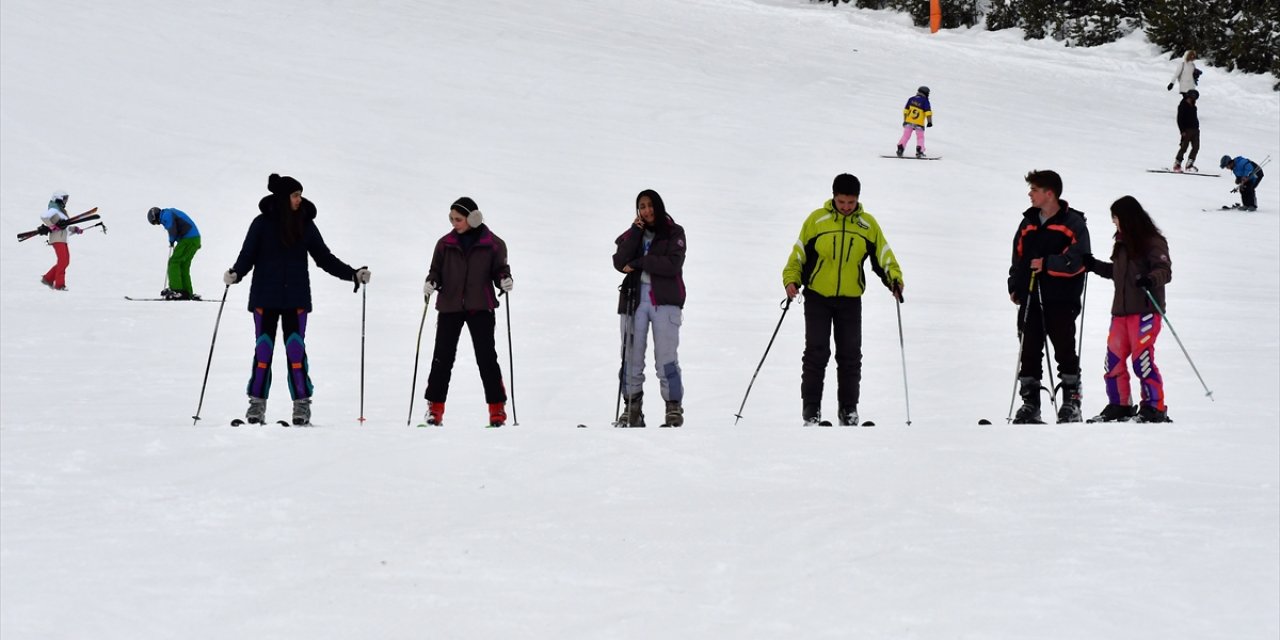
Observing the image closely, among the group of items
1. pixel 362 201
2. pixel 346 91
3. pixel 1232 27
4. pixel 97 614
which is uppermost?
pixel 1232 27

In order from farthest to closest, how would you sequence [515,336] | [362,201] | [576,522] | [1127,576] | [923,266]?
[362,201] → [923,266] → [515,336] → [576,522] → [1127,576]

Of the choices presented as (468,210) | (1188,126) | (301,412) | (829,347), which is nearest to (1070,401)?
(829,347)

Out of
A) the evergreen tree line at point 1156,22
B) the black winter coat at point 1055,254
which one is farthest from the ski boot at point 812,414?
the evergreen tree line at point 1156,22

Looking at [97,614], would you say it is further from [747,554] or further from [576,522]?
[747,554]

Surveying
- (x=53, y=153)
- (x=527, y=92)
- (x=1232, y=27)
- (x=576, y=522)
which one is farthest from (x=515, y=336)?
(x=1232, y=27)

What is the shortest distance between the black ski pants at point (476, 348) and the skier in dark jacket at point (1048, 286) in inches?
108

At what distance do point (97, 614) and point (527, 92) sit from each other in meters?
22.3

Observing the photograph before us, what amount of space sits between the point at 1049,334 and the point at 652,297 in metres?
2.12

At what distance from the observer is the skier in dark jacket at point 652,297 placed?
7742 millimetres

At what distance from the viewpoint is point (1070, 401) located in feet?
24.9

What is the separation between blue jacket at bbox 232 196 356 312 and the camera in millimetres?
7461

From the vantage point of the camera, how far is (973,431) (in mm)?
7082

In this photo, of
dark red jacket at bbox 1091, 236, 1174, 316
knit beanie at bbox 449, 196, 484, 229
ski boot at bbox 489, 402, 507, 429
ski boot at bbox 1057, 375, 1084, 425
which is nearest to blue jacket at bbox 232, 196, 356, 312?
knit beanie at bbox 449, 196, 484, 229

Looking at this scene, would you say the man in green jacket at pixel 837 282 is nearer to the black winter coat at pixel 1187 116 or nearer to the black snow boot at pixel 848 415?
the black snow boot at pixel 848 415
